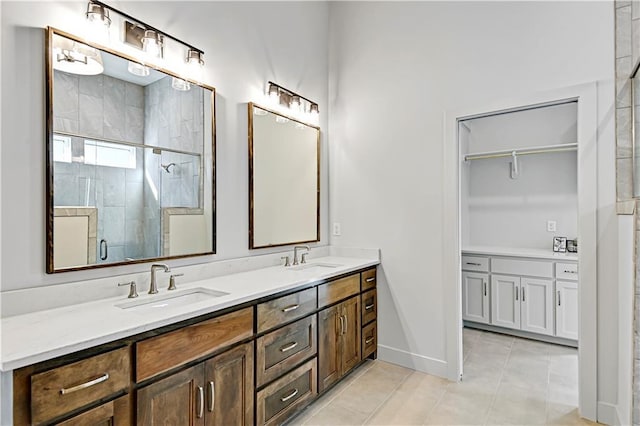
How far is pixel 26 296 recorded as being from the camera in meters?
1.51

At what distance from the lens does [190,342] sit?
1.55 m

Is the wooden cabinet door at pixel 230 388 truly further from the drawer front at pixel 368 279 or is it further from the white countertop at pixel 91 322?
the drawer front at pixel 368 279

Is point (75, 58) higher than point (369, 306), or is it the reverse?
point (75, 58)

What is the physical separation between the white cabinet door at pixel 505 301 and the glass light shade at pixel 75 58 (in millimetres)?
3725

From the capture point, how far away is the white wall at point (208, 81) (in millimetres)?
1484

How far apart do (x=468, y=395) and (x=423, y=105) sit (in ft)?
7.25

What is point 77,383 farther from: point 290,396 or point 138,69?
point 138,69

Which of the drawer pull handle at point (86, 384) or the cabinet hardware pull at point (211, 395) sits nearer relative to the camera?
the drawer pull handle at point (86, 384)

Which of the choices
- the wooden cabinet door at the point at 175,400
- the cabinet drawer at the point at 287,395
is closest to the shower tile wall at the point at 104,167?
the wooden cabinet door at the point at 175,400

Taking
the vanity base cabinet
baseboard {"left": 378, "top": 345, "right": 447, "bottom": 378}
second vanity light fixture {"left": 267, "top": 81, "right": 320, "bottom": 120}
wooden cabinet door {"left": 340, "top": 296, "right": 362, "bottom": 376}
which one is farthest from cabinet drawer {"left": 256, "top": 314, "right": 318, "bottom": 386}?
second vanity light fixture {"left": 267, "top": 81, "right": 320, "bottom": 120}

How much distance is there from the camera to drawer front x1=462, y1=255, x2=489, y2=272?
3.67 metres

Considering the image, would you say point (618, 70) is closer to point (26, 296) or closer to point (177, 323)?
point (177, 323)

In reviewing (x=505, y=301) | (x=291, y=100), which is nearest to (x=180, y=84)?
(x=291, y=100)

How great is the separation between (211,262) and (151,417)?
3.35 feet
